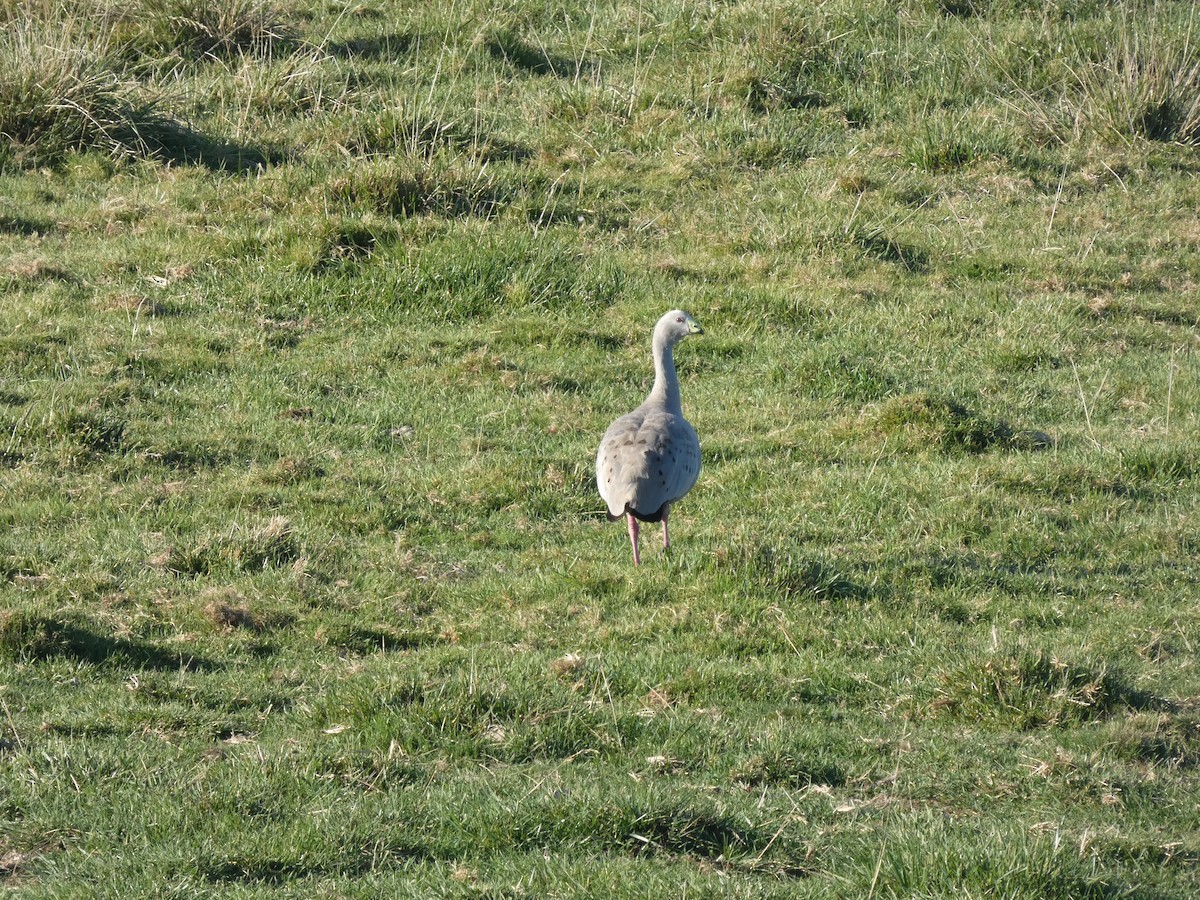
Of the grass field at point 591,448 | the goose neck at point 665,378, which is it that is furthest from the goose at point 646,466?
the grass field at point 591,448

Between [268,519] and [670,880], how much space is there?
15.9 feet

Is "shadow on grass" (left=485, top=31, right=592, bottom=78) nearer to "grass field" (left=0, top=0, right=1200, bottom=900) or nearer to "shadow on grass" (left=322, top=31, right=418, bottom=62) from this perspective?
"grass field" (left=0, top=0, right=1200, bottom=900)

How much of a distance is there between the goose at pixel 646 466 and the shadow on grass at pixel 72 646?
2561 mm

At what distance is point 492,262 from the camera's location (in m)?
13.4

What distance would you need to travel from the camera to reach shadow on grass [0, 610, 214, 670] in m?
7.55

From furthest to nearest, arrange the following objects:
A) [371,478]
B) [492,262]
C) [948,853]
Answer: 1. [492,262]
2. [371,478]
3. [948,853]

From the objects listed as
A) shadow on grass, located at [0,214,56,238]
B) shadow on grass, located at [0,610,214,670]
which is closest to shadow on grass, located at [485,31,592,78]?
shadow on grass, located at [0,214,56,238]

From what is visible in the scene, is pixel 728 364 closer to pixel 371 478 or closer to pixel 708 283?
pixel 708 283

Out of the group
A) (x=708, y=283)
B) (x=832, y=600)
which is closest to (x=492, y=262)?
(x=708, y=283)

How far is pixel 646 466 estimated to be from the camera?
8.73 metres

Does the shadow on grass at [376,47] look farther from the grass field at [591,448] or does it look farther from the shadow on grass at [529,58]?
the shadow on grass at [529,58]

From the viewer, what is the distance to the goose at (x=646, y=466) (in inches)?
342

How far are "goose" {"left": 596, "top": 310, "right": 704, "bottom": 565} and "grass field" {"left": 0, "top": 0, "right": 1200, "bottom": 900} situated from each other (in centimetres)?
40

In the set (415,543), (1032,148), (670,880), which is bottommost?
(415,543)
